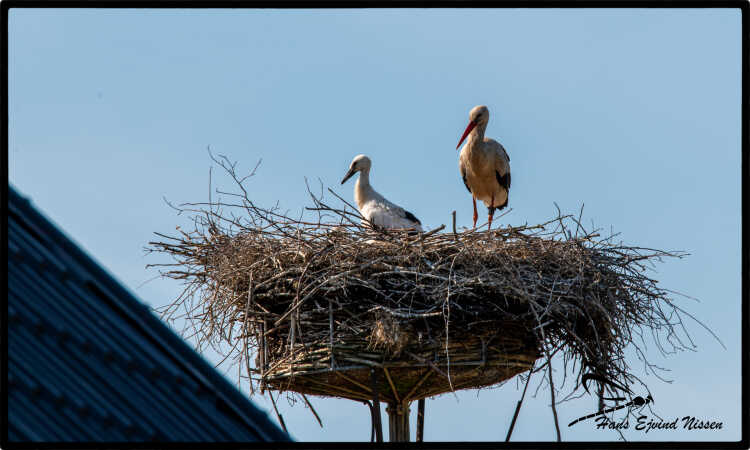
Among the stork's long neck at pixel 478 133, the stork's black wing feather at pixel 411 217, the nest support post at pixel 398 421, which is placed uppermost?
the stork's long neck at pixel 478 133

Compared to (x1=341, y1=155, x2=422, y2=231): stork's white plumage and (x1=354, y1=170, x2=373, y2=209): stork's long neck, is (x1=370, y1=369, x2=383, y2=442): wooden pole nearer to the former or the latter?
(x1=341, y1=155, x2=422, y2=231): stork's white plumage

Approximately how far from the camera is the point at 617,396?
25.2 ft

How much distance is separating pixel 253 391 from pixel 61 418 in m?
4.20

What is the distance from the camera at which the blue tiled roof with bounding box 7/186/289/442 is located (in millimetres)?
3331

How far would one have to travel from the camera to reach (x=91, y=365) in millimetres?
3551

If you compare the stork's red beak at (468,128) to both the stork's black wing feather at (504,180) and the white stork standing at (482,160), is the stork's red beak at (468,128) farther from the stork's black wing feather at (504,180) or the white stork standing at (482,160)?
the stork's black wing feather at (504,180)

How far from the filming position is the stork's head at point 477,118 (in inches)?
429

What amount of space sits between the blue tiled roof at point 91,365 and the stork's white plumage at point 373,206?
4.43 metres

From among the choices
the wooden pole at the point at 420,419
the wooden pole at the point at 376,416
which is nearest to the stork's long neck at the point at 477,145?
the wooden pole at the point at 420,419

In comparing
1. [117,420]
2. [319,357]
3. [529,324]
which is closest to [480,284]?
[529,324]

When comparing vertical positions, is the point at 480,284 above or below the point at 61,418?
above

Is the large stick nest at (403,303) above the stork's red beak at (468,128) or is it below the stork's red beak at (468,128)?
below
